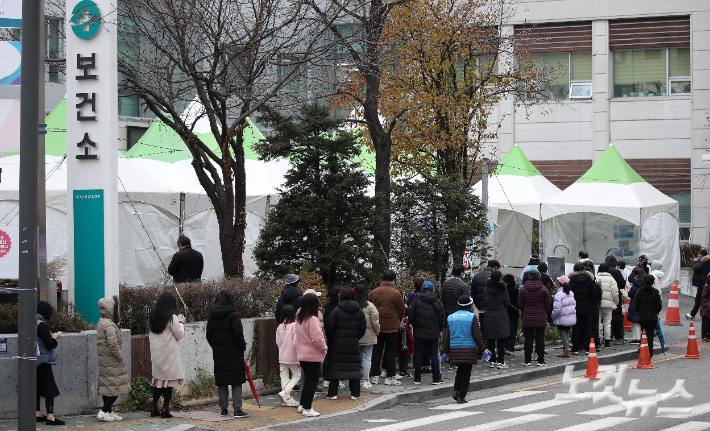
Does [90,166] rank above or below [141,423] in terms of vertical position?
above

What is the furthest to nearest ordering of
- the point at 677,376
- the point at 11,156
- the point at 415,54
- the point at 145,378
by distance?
the point at 11,156
the point at 415,54
the point at 677,376
the point at 145,378

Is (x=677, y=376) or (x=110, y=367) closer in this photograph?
(x=110, y=367)

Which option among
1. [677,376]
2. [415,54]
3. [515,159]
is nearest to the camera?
[677,376]

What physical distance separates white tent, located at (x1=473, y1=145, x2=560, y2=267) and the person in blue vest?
13662mm

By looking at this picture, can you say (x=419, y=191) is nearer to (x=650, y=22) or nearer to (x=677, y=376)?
(x=677, y=376)

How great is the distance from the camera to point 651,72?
32344 mm

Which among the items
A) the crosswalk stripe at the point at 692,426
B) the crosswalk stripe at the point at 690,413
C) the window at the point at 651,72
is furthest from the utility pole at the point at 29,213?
the window at the point at 651,72

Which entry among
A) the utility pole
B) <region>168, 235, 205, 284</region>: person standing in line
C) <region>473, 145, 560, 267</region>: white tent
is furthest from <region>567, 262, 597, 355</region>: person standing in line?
the utility pole

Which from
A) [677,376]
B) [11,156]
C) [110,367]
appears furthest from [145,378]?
[11,156]

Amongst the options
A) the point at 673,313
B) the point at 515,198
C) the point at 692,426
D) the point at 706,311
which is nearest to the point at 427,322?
the point at 692,426

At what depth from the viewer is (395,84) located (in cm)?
1844

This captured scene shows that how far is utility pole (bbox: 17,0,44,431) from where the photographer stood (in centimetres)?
767

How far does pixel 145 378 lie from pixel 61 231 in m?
10.3

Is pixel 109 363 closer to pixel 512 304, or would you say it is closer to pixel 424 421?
pixel 424 421
